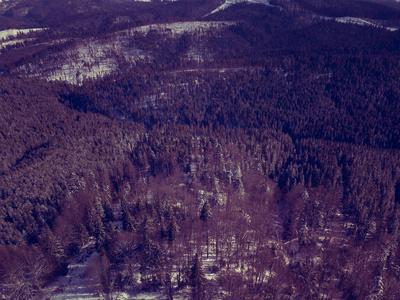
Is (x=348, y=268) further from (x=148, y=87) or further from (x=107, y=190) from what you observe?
(x=148, y=87)

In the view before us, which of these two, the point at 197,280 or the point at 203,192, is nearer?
the point at 197,280

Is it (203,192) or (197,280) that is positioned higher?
(203,192)

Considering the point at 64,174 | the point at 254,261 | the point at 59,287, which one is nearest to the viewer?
the point at 59,287

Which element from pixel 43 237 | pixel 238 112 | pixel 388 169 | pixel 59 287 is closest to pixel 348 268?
pixel 388 169

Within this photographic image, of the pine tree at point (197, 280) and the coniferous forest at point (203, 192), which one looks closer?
the pine tree at point (197, 280)

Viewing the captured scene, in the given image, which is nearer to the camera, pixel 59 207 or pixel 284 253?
pixel 284 253

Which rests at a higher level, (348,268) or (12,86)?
(12,86)

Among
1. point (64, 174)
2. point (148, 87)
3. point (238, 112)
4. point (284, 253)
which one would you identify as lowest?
point (284, 253)

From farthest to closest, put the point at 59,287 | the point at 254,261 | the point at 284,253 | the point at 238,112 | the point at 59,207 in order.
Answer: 1. the point at 238,112
2. the point at 59,207
3. the point at 284,253
4. the point at 254,261
5. the point at 59,287
